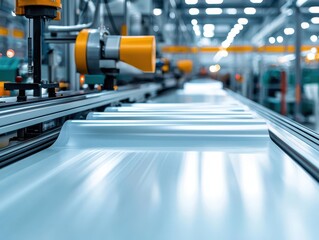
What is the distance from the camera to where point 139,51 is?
1994 mm

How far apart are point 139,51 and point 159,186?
48.1 inches

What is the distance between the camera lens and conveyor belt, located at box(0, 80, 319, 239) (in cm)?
66

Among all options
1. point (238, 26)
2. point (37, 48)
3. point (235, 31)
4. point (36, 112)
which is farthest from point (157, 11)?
point (235, 31)

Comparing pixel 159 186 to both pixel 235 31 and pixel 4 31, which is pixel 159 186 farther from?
pixel 235 31

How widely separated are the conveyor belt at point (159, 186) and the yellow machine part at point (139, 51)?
25.0 inches

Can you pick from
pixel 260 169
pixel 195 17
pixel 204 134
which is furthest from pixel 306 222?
pixel 195 17

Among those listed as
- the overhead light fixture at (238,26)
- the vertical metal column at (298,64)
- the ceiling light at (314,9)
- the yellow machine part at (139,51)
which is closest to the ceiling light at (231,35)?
the overhead light fixture at (238,26)

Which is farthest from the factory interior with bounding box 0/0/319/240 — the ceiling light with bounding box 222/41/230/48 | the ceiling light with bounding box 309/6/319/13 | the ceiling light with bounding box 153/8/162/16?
the ceiling light with bounding box 222/41/230/48

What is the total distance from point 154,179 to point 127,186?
82 mm

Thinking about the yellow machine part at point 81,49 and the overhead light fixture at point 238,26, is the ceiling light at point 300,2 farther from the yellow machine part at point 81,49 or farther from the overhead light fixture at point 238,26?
the overhead light fixture at point 238,26

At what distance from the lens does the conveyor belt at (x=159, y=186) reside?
2.16 feet

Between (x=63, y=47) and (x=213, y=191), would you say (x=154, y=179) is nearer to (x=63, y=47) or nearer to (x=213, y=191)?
(x=213, y=191)

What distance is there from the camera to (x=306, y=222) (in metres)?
0.67

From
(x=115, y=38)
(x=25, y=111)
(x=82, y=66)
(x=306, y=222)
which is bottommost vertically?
(x=306, y=222)
